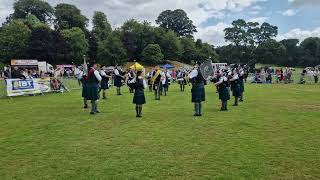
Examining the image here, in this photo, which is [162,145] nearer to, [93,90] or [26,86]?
[93,90]

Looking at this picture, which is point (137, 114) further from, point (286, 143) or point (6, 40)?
point (6, 40)

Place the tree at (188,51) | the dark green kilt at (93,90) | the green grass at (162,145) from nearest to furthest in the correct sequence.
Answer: the green grass at (162,145) < the dark green kilt at (93,90) < the tree at (188,51)

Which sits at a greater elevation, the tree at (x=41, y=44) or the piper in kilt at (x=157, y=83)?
the tree at (x=41, y=44)

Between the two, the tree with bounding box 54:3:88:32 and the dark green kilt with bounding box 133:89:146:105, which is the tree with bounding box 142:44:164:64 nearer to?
the tree with bounding box 54:3:88:32

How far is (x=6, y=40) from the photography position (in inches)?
3125

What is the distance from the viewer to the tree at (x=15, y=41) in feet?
260

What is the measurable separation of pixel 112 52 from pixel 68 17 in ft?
69.1

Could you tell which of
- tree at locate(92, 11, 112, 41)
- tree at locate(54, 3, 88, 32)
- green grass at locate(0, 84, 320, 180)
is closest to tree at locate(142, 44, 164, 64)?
tree at locate(92, 11, 112, 41)

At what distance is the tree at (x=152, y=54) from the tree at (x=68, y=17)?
800 inches

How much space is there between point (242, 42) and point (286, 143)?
101821mm

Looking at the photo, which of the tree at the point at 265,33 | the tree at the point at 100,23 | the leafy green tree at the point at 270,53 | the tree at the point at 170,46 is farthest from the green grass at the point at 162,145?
the tree at the point at 265,33

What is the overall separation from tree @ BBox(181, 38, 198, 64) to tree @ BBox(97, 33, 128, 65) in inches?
679

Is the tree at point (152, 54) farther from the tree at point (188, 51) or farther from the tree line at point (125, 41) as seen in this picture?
the tree at point (188, 51)

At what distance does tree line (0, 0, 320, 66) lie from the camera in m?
80.6
